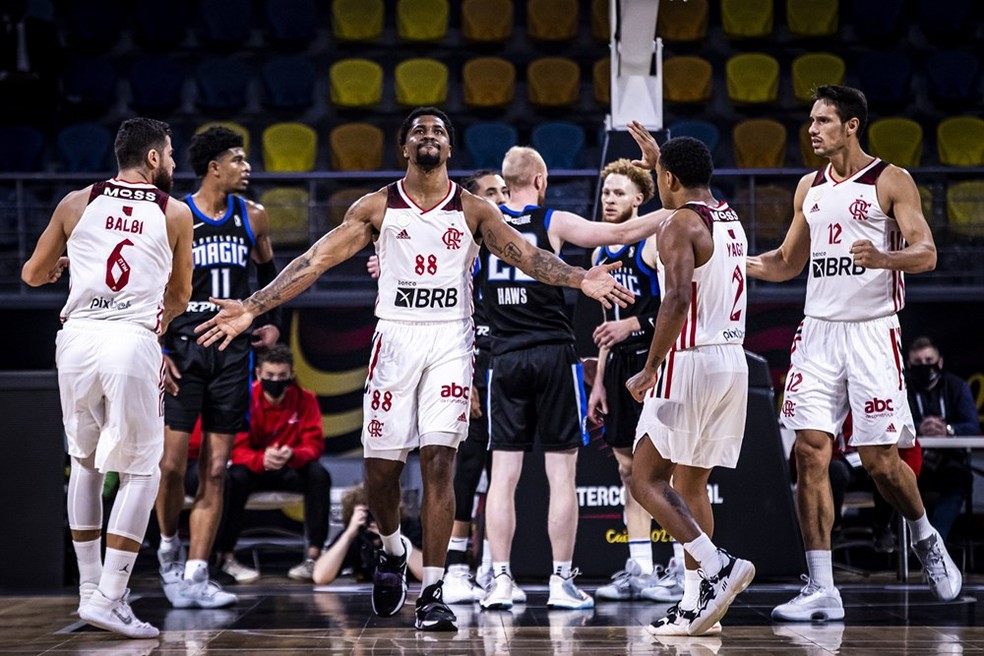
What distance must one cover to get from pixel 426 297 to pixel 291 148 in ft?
28.1

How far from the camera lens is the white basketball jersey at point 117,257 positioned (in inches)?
215

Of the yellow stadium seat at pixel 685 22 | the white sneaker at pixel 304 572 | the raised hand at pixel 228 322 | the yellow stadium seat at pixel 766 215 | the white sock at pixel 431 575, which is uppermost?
the yellow stadium seat at pixel 685 22

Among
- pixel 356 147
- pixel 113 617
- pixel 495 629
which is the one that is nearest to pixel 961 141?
pixel 356 147

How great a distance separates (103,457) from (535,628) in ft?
6.97

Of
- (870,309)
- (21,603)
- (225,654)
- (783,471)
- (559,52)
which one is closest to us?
(225,654)

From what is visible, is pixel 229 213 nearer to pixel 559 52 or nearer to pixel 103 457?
pixel 103 457

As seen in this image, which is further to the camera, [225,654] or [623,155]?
[623,155]

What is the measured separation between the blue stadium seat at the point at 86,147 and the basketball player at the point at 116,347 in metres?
8.32

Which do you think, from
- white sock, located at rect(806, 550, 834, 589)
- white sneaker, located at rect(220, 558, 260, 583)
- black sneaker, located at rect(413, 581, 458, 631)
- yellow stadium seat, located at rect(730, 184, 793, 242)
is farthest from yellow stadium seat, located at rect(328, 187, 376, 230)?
white sock, located at rect(806, 550, 834, 589)

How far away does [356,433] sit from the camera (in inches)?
425

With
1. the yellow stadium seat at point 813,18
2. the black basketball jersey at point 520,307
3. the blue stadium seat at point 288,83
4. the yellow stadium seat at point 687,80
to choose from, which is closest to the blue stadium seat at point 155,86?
the blue stadium seat at point 288,83

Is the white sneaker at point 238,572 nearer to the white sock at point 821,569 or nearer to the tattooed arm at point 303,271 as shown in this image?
the tattooed arm at point 303,271

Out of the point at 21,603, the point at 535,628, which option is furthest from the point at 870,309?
the point at 21,603

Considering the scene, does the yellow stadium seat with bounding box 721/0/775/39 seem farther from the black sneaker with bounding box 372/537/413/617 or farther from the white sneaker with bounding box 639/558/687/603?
the black sneaker with bounding box 372/537/413/617
